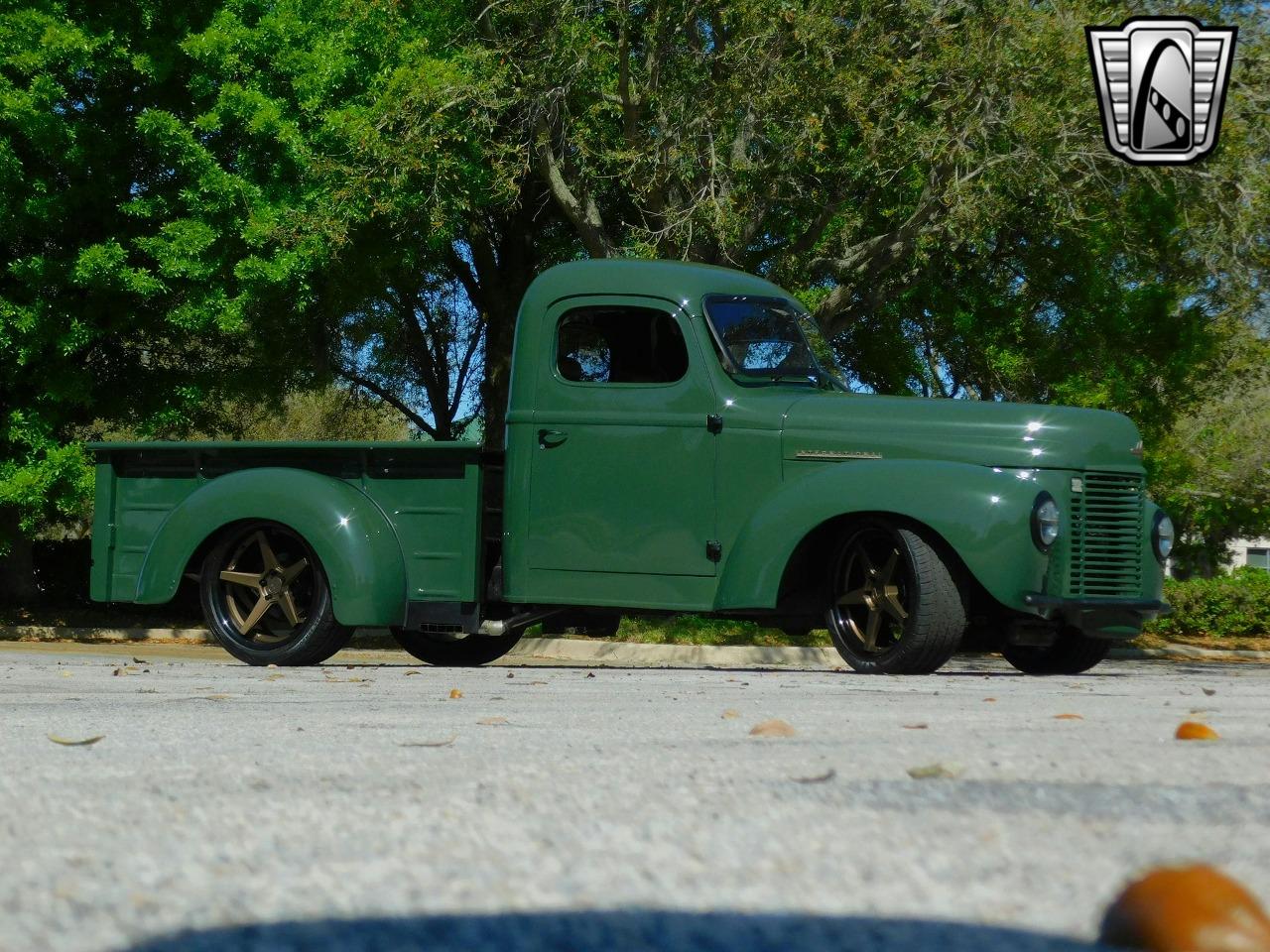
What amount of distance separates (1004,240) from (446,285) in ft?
35.4

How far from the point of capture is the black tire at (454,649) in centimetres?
1058

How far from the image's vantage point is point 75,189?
19.0 meters

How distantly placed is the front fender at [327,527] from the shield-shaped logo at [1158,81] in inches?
399

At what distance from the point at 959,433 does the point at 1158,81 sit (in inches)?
404

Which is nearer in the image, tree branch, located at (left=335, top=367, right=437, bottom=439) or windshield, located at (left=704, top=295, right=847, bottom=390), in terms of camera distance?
windshield, located at (left=704, top=295, right=847, bottom=390)

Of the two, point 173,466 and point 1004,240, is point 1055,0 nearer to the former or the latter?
point 1004,240

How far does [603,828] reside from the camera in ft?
8.48

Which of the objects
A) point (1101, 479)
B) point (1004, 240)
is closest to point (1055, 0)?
point (1004, 240)

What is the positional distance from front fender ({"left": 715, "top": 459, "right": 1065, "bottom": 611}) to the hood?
12cm

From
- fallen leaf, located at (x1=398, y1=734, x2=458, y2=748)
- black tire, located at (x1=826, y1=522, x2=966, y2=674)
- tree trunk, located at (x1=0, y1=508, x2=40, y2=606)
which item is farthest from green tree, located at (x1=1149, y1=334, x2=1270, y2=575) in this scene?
fallen leaf, located at (x1=398, y1=734, x2=458, y2=748)

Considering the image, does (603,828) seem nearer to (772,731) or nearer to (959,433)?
(772,731)

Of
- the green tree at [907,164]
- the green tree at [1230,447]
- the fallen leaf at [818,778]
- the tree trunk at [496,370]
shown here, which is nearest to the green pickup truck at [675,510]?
the fallen leaf at [818,778]

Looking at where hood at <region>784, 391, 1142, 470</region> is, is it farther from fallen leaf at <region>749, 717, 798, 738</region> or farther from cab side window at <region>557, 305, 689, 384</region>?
fallen leaf at <region>749, 717, 798, 738</region>

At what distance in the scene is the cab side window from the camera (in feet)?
27.9
